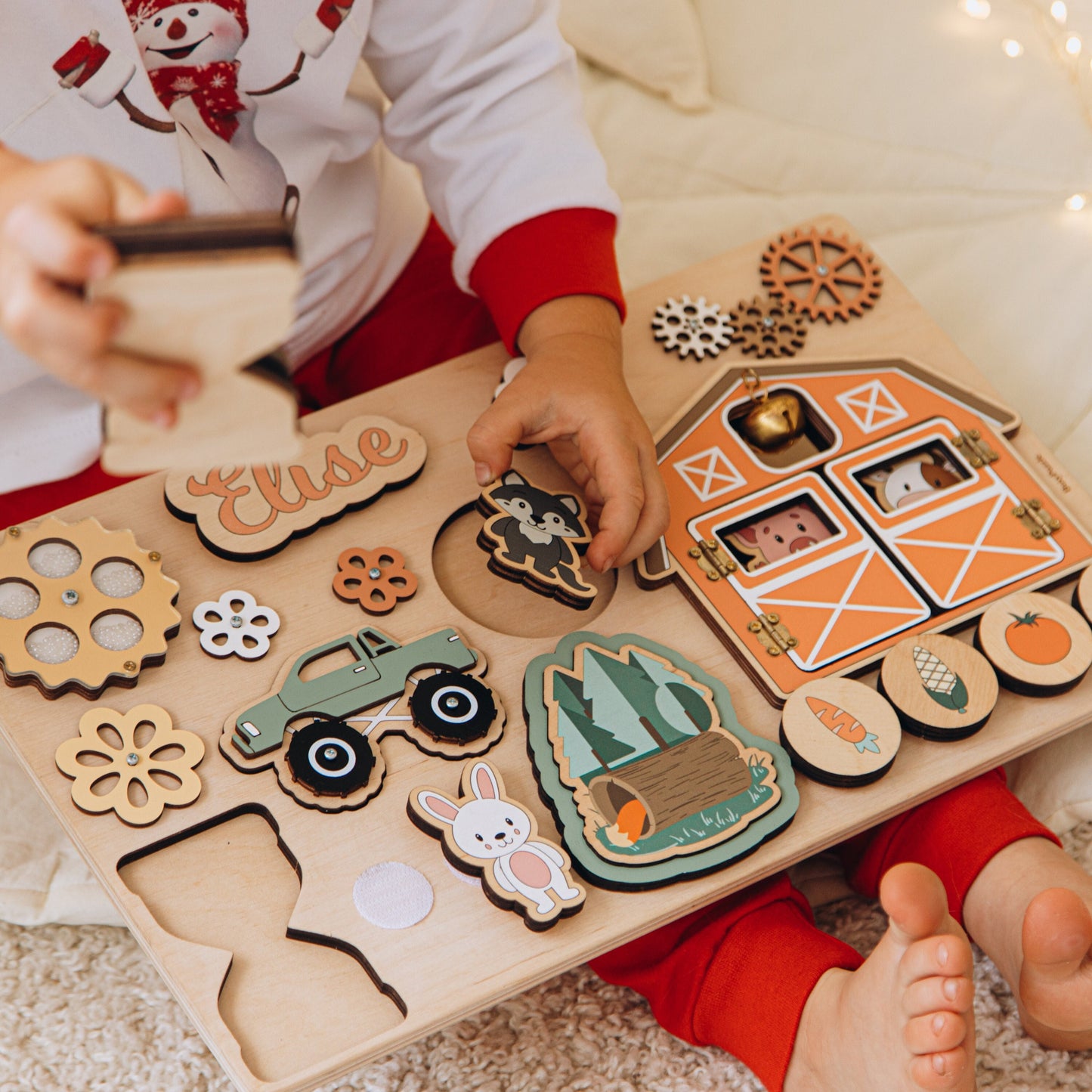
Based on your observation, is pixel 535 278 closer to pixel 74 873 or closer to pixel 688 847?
pixel 688 847

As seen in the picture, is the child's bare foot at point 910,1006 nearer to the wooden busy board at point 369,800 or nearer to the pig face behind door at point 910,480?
the wooden busy board at point 369,800

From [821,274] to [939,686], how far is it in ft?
0.97

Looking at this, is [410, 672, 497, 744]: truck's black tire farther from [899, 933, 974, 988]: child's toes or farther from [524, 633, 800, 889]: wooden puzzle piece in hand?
[899, 933, 974, 988]: child's toes

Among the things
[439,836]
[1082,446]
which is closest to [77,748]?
[439,836]

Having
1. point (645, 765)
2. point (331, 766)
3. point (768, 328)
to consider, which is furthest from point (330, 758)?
point (768, 328)

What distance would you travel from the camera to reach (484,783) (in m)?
0.54

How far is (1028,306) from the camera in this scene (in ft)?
2.69

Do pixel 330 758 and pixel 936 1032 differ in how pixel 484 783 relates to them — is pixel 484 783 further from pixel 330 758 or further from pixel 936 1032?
pixel 936 1032

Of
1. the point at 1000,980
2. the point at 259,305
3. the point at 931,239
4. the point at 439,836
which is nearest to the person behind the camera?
the point at 259,305

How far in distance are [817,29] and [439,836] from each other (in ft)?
2.29

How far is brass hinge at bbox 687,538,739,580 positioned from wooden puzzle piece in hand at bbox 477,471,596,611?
0.06 meters

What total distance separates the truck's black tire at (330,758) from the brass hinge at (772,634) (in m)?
0.20

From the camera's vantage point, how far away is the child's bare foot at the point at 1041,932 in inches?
22.3

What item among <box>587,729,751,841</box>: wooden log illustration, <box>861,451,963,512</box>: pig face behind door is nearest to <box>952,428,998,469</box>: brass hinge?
<box>861,451,963,512</box>: pig face behind door
